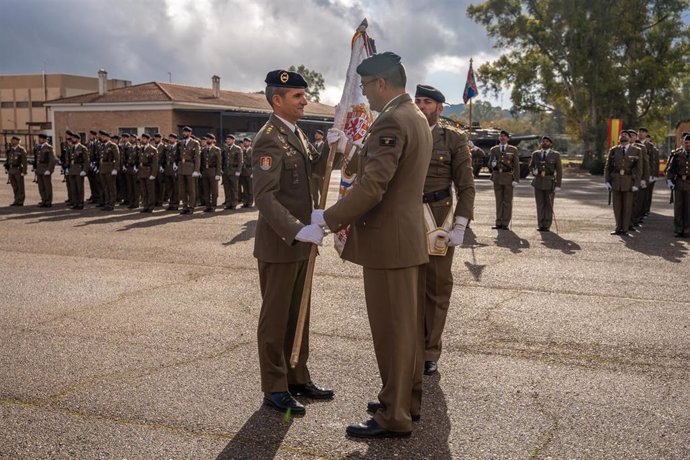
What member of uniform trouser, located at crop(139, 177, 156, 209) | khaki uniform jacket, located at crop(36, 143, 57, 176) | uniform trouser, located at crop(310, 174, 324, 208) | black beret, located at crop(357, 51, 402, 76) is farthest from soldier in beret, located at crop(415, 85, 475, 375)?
khaki uniform jacket, located at crop(36, 143, 57, 176)

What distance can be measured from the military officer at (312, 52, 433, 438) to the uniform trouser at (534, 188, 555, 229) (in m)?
10.4

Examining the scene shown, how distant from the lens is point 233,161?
18.8 m

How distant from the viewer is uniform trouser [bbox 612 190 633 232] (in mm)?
13289

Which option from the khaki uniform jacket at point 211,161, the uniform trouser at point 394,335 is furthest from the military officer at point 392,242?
the khaki uniform jacket at point 211,161

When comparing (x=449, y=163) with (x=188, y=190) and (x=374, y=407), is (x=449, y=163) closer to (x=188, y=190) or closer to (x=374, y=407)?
(x=374, y=407)

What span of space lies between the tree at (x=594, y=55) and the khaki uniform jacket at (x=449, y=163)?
123 feet

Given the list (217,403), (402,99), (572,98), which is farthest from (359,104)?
(572,98)

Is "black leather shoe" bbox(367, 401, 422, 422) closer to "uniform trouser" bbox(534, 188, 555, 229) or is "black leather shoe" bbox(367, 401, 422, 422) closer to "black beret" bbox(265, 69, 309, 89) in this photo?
"black beret" bbox(265, 69, 309, 89)

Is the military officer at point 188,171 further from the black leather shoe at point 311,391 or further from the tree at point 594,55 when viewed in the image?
the tree at point 594,55

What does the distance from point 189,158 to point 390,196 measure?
560 inches

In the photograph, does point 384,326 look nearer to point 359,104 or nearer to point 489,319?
point 359,104

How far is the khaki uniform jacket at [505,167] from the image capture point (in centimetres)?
1465

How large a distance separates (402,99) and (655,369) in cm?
295

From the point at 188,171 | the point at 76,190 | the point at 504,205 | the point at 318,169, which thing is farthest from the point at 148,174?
the point at 318,169
